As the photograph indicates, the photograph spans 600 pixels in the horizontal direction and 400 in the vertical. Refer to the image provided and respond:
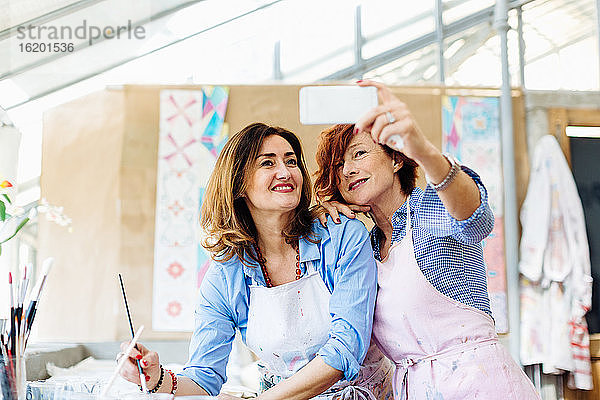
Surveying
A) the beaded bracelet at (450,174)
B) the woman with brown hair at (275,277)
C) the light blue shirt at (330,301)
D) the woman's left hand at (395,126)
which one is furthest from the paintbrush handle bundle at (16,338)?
the beaded bracelet at (450,174)

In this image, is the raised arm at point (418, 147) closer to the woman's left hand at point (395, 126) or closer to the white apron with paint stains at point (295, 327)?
the woman's left hand at point (395, 126)

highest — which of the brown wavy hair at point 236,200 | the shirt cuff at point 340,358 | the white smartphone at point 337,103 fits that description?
the white smartphone at point 337,103

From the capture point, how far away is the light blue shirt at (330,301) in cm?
129

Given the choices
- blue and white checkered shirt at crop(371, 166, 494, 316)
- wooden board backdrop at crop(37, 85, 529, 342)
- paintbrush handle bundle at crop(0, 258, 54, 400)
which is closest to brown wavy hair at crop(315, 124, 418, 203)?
blue and white checkered shirt at crop(371, 166, 494, 316)

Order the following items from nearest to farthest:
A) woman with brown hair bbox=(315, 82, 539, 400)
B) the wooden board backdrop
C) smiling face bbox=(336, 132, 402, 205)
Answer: woman with brown hair bbox=(315, 82, 539, 400), smiling face bbox=(336, 132, 402, 205), the wooden board backdrop

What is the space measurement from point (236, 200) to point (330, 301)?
1.25ft

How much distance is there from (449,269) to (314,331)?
32cm

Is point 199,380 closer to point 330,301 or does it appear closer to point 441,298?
point 330,301

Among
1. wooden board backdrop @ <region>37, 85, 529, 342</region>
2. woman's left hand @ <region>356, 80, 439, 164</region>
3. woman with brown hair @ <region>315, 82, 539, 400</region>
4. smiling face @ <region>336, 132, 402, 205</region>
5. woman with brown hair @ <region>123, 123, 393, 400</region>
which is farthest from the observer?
wooden board backdrop @ <region>37, 85, 529, 342</region>

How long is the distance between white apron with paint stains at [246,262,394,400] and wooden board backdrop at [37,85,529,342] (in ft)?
6.72

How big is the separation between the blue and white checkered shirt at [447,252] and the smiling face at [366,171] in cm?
Answer: 14

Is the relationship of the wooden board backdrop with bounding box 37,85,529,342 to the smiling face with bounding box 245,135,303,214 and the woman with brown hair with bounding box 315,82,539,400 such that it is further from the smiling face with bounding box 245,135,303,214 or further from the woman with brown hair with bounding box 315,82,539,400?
the woman with brown hair with bounding box 315,82,539,400

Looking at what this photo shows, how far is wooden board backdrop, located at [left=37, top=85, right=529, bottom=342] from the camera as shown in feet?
11.2

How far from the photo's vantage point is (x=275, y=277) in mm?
1479
